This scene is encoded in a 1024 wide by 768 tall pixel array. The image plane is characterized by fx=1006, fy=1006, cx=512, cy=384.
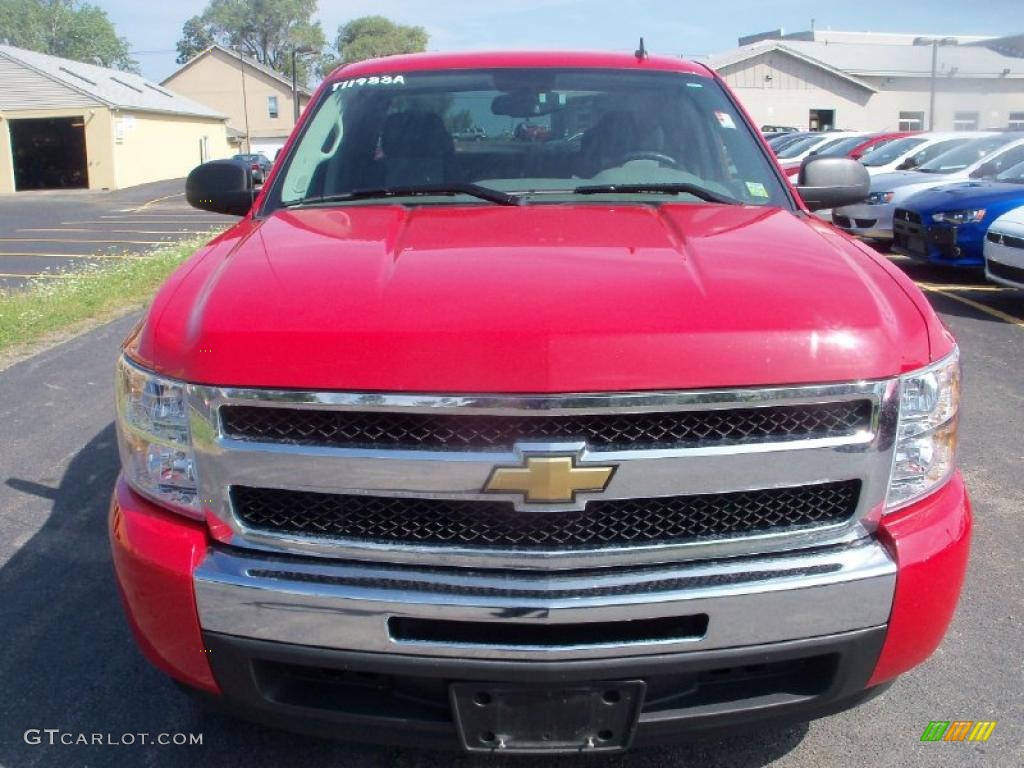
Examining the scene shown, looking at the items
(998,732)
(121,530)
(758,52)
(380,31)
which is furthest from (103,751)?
(380,31)

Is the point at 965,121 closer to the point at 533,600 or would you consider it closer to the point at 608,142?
the point at 608,142

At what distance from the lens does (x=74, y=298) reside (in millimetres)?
9867

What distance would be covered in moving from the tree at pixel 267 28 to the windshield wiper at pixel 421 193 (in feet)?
305

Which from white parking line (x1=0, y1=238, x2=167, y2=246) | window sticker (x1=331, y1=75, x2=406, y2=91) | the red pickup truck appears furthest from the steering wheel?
white parking line (x1=0, y1=238, x2=167, y2=246)

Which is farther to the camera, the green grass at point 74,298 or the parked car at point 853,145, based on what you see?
the parked car at point 853,145

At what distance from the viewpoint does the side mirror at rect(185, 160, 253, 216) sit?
3947 mm

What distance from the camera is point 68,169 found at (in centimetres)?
4175

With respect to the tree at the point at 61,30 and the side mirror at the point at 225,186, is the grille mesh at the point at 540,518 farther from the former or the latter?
the tree at the point at 61,30

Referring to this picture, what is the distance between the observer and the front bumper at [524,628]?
80.6 inches

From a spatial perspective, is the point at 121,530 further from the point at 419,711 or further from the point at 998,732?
the point at 998,732

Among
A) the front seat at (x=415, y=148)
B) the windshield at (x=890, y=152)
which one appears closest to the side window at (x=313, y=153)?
the front seat at (x=415, y=148)

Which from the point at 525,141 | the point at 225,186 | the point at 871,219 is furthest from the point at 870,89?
the point at 225,186

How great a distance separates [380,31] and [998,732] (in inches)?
3651

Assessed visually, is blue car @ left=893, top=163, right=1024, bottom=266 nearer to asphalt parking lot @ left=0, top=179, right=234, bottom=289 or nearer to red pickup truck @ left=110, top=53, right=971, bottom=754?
red pickup truck @ left=110, top=53, right=971, bottom=754
